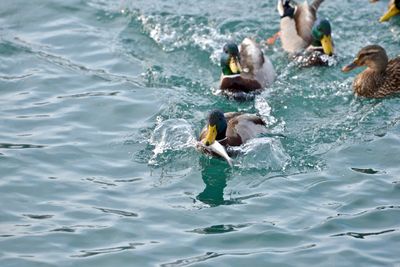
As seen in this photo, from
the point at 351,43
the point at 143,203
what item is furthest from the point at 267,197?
the point at 351,43

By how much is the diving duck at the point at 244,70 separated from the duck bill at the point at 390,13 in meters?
1.94

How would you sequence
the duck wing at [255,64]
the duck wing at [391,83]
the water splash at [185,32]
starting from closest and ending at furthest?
1. the duck wing at [391,83]
2. the duck wing at [255,64]
3. the water splash at [185,32]

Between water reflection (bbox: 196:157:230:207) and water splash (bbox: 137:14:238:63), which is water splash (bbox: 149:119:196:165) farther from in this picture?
water splash (bbox: 137:14:238:63)

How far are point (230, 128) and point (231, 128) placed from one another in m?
0.01

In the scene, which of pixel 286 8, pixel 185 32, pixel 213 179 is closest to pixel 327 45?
pixel 286 8

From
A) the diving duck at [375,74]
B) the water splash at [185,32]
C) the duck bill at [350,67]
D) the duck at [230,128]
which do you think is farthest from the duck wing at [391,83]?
the water splash at [185,32]

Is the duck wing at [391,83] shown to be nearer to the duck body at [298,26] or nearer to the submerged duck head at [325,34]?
the submerged duck head at [325,34]

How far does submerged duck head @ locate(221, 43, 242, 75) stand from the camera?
36.6 ft

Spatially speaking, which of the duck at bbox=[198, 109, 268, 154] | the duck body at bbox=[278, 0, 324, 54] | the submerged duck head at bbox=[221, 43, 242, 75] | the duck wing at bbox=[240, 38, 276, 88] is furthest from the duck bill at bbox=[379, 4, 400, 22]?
the duck at bbox=[198, 109, 268, 154]

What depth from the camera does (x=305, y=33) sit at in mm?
12453

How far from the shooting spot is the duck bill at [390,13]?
12524mm

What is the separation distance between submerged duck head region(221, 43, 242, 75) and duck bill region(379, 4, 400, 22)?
2.42 meters

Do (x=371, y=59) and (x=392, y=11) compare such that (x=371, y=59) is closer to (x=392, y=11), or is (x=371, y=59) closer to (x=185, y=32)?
(x=392, y=11)

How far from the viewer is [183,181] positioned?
916 centimetres
